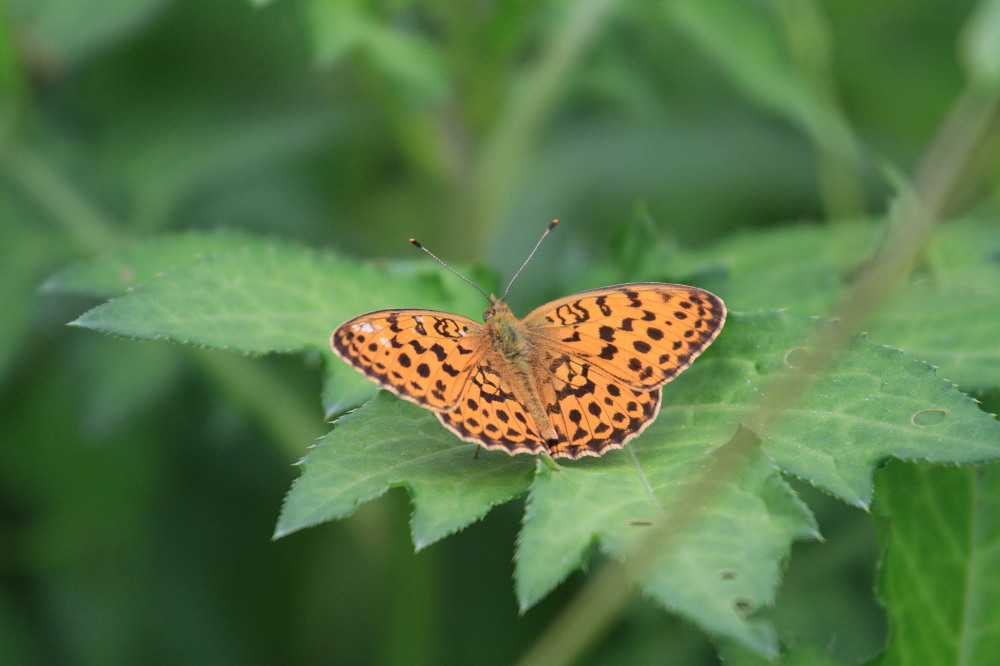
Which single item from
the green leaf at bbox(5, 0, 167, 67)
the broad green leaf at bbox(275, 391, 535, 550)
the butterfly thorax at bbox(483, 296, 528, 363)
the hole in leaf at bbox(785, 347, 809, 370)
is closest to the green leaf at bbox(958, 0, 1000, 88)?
the hole in leaf at bbox(785, 347, 809, 370)

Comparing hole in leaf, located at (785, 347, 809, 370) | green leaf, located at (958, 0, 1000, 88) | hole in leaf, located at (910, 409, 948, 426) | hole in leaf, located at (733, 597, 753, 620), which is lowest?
hole in leaf, located at (733, 597, 753, 620)

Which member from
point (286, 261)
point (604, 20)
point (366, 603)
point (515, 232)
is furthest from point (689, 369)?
point (515, 232)

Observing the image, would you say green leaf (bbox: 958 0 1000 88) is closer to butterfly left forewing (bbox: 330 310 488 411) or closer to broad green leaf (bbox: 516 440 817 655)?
broad green leaf (bbox: 516 440 817 655)

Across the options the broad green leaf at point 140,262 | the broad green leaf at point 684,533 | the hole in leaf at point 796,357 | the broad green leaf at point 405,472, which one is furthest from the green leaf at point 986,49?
→ the broad green leaf at point 140,262

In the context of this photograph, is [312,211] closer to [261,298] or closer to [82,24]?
[82,24]

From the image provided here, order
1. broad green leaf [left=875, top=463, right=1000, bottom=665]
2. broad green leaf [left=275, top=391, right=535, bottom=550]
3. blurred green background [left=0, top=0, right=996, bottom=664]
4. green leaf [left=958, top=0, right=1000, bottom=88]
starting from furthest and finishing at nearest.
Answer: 1. blurred green background [left=0, top=0, right=996, bottom=664]
2. broad green leaf [left=875, top=463, right=1000, bottom=665]
3. broad green leaf [left=275, top=391, right=535, bottom=550]
4. green leaf [left=958, top=0, right=1000, bottom=88]

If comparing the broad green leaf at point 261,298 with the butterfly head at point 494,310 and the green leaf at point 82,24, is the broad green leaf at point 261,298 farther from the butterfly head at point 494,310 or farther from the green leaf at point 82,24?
the green leaf at point 82,24
